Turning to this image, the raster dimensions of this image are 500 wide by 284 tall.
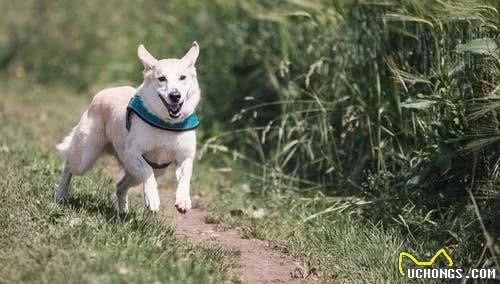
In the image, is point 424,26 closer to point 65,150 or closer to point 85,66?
point 65,150

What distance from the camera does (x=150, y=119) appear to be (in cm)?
562

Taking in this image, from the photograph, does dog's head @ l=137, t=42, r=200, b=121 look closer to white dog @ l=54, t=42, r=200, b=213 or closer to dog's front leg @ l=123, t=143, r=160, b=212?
white dog @ l=54, t=42, r=200, b=213

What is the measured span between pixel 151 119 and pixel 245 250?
1.07 meters

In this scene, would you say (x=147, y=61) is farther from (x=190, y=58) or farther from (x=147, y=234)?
(x=147, y=234)

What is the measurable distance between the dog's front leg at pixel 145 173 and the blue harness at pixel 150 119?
192 millimetres

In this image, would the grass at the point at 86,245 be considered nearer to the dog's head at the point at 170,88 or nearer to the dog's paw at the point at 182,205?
the dog's paw at the point at 182,205

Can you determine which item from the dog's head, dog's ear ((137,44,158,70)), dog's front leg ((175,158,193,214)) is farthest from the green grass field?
dog's ear ((137,44,158,70))

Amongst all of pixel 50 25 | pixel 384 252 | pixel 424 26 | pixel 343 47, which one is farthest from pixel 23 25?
pixel 384 252

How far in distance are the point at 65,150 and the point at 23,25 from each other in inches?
285

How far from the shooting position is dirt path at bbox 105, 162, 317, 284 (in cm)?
536

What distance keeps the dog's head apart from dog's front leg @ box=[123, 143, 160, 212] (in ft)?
1.02

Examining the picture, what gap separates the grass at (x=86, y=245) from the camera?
4.47 metres

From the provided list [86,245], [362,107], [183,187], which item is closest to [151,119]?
[183,187]

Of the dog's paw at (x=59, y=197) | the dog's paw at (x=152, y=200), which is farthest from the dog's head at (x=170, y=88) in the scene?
the dog's paw at (x=59, y=197)
